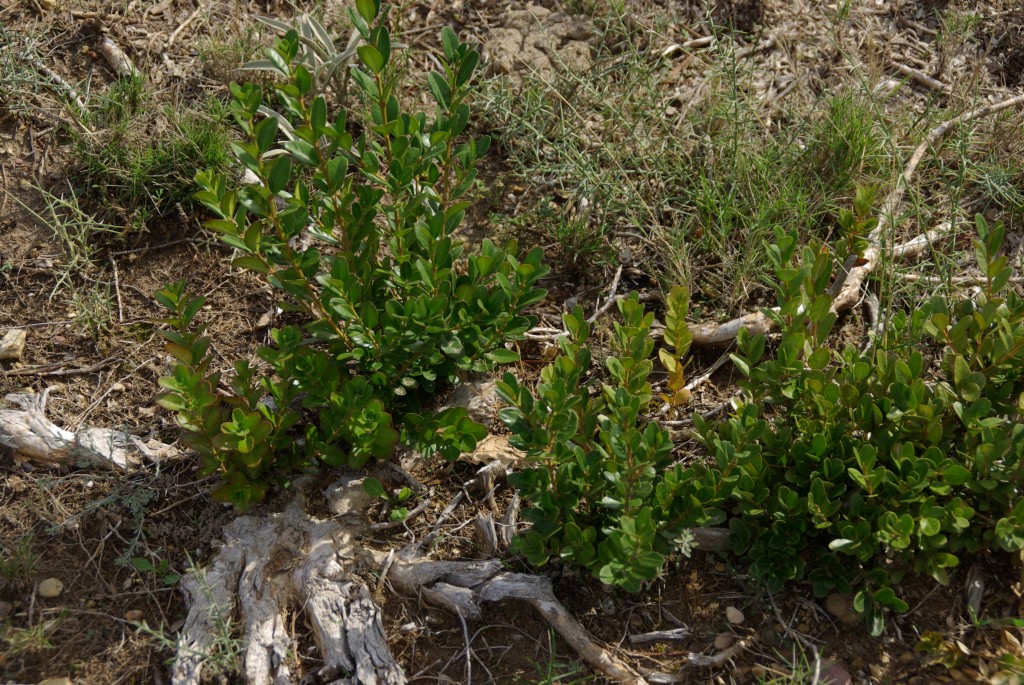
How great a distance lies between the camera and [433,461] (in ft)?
10.2

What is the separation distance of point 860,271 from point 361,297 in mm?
1979

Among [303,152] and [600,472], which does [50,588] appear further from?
[600,472]

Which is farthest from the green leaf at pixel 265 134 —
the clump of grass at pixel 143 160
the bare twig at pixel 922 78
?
the bare twig at pixel 922 78

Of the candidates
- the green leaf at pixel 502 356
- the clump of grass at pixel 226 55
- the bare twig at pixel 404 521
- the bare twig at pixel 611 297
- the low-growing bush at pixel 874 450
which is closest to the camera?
the low-growing bush at pixel 874 450

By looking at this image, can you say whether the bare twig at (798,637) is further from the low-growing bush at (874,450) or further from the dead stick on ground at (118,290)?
the dead stick on ground at (118,290)

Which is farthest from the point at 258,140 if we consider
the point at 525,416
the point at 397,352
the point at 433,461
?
the point at 433,461

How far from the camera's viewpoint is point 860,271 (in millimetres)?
3479


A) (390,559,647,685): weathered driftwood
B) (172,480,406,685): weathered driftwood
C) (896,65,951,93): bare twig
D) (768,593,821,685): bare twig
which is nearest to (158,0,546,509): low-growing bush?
(172,480,406,685): weathered driftwood

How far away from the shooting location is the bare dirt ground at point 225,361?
2.67 metres

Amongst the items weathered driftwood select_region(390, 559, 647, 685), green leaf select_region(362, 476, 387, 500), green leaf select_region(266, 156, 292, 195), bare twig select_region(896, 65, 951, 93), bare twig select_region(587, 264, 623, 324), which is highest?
green leaf select_region(266, 156, 292, 195)

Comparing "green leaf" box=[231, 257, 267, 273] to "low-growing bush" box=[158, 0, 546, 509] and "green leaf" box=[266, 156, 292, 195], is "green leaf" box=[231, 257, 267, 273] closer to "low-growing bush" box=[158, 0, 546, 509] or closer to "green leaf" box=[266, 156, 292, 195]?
"low-growing bush" box=[158, 0, 546, 509]

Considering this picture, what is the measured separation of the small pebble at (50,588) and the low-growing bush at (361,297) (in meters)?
0.61

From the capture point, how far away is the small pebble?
111 inches

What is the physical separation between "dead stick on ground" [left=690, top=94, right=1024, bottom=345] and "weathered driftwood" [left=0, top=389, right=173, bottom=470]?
2025 mm
